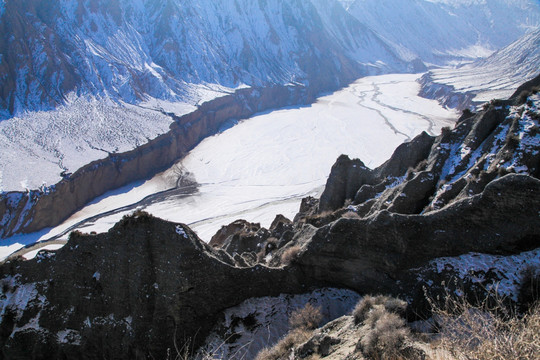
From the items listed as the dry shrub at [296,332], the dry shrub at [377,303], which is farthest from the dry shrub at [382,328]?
the dry shrub at [296,332]

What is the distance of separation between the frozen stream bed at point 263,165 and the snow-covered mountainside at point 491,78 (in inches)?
299

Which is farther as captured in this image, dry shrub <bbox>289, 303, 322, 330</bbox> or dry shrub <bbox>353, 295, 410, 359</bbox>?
dry shrub <bbox>289, 303, 322, 330</bbox>

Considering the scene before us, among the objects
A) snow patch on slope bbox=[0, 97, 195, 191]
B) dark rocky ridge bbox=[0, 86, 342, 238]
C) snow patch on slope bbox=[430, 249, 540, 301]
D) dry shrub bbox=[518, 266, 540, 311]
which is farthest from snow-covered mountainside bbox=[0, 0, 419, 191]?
dry shrub bbox=[518, 266, 540, 311]

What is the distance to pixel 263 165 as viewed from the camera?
60.6m

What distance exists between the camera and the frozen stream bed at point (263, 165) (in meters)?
45.5

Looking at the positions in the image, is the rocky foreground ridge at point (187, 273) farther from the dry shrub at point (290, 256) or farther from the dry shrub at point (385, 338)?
the dry shrub at point (385, 338)

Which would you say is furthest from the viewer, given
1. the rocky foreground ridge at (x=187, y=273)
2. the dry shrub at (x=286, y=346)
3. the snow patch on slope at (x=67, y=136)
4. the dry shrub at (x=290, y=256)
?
the snow patch on slope at (x=67, y=136)

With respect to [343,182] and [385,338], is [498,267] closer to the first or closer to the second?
[385,338]

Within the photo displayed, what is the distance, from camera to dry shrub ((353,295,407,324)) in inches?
388

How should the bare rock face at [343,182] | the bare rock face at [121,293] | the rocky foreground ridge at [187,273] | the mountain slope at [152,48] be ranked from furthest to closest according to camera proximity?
the mountain slope at [152,48]
the bare rock face at [343,182]
the bare rock face at [121,293]
the rocky foreground ridge at [187,273]

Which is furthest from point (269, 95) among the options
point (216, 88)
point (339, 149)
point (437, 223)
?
point (437, 223)

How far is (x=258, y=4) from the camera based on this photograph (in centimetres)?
12412

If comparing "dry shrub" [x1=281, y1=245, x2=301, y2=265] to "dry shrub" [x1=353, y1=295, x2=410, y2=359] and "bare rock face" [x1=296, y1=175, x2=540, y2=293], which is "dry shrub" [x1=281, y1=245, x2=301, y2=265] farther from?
"dry shrub" [x1=353, y1=295, x2=410, y2=359]

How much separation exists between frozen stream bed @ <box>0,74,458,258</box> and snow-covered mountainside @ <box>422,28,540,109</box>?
759cm
